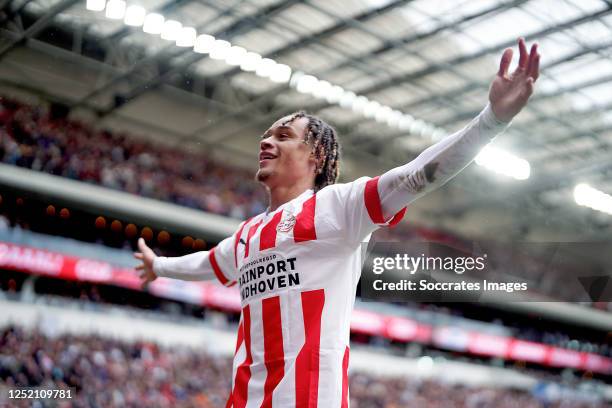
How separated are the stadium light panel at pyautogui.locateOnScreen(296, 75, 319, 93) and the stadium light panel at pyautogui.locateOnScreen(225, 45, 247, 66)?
4.77ft

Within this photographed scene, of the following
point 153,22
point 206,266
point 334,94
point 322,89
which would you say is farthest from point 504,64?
point 334,94

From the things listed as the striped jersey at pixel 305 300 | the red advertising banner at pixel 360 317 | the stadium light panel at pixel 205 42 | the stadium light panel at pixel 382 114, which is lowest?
the striped jersey at pixel 305 300

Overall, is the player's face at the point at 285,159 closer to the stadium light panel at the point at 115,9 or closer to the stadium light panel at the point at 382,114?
the stadium light panel at the point at 115,9

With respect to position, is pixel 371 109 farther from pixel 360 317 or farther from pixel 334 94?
pixel 360 317

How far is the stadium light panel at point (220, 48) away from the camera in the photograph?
1222 cm

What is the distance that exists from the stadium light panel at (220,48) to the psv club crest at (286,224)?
10417 millimetres

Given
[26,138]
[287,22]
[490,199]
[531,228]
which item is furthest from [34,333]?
[531,228]

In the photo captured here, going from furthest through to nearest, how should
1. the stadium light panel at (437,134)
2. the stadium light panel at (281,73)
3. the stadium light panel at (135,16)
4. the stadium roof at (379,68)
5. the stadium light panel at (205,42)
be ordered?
1. the stadium light panel at (437,134)
2. the stadium light panel at (281,73)
3. the stadium light panel at (205,42)
4. the stadium roof at (379,68)
5. the stadium light panel at (135,16)

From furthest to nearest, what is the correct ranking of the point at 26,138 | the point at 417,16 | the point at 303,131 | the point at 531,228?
1. the point at 531,228
2. the point at 417,16
3. the point at 26,138
4. the point at 303,131

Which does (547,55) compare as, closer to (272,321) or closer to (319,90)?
(319,90)

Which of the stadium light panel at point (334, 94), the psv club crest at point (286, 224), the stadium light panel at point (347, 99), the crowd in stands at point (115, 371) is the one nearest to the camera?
the psv club crest at point (286, 224)

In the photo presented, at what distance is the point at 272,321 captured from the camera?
210cm

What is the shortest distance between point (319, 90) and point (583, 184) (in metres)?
7.74

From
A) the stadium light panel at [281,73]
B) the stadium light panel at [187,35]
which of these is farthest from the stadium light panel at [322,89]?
the stadium light panel at [187,35]
